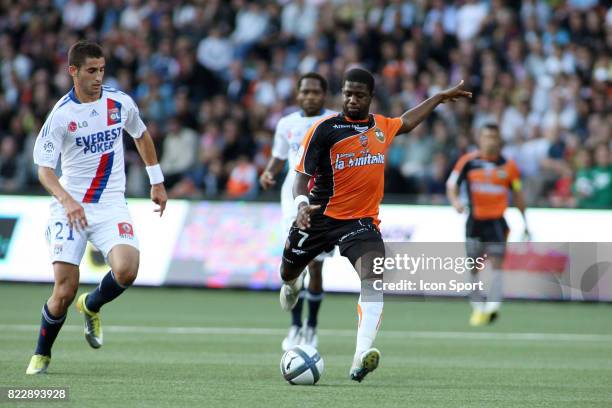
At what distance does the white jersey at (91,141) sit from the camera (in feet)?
31.3

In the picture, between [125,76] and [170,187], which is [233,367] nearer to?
[170,187]

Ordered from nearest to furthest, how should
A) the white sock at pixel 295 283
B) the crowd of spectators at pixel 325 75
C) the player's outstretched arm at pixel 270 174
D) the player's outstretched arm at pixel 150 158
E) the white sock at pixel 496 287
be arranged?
the player's outstretched arm at pixel 150 158, the white sock at pixel 295 283, the player's outstretched arm at pixel 270 174, the white sock at pixel 496 287, the crowd of spectators at pixel 325 75

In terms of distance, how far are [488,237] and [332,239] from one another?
24.5 ft

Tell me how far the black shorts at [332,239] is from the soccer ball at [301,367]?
0.81 meters

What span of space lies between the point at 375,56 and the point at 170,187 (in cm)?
483

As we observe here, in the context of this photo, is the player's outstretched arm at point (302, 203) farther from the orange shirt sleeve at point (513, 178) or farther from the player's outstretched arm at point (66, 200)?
the orange shirt sleeve at point (513, 178)

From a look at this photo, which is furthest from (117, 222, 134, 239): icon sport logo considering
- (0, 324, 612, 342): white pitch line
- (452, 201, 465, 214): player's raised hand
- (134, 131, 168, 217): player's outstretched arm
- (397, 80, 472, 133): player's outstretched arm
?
(452, 201, 465, 214): player's raised hand

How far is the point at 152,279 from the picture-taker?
19.2 metres

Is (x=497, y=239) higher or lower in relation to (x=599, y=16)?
lower

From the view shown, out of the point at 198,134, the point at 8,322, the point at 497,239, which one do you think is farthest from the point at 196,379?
the point at 198,134

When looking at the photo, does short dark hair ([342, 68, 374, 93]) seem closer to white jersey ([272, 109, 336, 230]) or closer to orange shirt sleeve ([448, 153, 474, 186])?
white jersey ([272, 109, 336, 230])

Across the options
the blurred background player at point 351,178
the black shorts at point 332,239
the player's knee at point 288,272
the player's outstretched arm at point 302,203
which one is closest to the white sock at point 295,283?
the player's knee at point 288,272

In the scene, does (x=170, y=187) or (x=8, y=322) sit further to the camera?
(x=170, y=187)

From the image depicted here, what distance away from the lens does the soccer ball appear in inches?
363
